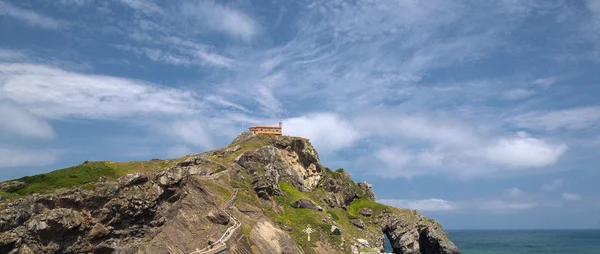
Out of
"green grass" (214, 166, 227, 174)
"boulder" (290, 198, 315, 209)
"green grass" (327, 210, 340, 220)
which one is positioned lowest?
"green grass" (327, 210, 340, 220)

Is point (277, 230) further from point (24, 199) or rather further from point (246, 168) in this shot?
point (24, 199)

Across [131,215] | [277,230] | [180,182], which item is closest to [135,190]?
[131,215]

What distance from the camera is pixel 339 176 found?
98188 mm

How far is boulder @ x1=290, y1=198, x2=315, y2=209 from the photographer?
72562 mm

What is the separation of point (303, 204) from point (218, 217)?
936 inches

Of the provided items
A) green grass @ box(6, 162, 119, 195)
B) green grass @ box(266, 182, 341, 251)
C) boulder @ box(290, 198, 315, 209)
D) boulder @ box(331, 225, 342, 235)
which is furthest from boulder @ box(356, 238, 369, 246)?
green grass @ box(6, 162, 119, 195)

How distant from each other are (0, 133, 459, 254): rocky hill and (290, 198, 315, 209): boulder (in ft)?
0.63

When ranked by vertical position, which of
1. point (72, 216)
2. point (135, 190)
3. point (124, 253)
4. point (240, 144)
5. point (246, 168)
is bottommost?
point (124, 253)

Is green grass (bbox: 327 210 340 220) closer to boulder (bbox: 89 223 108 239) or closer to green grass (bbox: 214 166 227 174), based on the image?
green grass (bbox: 214 166 227 174)

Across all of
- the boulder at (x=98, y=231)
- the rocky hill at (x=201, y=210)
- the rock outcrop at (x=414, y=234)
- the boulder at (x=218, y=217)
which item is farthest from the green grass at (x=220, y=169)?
the rock outcrop at (x=414, y=234)

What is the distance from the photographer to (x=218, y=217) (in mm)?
51844

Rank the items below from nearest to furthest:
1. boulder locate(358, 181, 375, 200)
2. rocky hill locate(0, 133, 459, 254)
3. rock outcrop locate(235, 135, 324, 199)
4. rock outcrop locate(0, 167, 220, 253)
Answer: rock outcrop locate(0, 167, 220, 253) < rocky hill locate(0, 133, 459, 254) < rock outcrop locate(235, 135, 324, 199) < boulder locate(358, 181, 375, 200)

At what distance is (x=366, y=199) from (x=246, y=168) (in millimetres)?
36971

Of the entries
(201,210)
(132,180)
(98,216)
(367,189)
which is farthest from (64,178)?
(367,189)
